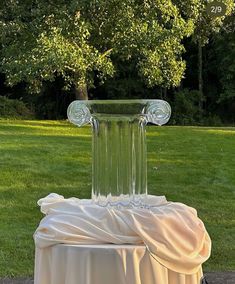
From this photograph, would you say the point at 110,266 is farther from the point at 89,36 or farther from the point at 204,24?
the point at 204,24

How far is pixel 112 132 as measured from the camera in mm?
2832

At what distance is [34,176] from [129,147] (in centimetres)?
509

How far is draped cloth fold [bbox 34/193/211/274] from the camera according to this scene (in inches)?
99.0

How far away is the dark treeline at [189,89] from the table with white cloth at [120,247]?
19689 millimetres

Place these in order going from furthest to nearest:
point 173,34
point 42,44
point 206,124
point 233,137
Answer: point 206,124, point 173,34, point 42,44, point 233,137

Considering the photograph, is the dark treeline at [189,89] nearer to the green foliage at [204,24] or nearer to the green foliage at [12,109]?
the green foliage at [12,109]

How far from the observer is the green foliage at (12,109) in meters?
20.3

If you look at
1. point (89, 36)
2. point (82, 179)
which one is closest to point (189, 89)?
point (89, 36)

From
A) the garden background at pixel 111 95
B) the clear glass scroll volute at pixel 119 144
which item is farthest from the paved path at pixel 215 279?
the clear glass scroll volute at pixel 119 144

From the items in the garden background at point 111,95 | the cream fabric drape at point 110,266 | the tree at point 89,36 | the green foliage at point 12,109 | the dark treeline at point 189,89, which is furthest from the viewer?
the dark treeline at point 189,89

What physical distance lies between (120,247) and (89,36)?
539 inches

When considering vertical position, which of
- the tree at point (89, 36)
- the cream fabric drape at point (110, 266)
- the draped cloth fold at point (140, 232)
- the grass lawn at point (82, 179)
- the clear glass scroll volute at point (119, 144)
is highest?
the tree at point (89, 36)

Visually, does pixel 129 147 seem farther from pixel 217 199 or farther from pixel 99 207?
pixel 217 199

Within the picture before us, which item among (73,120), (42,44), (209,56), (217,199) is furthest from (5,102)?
(73,120)
